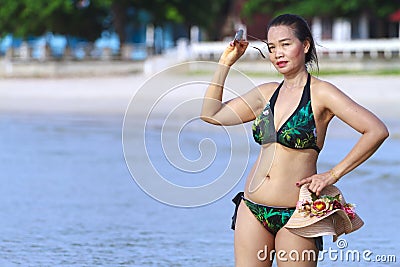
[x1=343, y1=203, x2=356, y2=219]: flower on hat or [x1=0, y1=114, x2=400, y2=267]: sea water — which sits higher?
[x1=343, y1=203, x2=356, y2=219]: flower on hat

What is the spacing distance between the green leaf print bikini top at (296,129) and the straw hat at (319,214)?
0.19 meters

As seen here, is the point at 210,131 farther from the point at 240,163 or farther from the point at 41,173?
the point at 240,163

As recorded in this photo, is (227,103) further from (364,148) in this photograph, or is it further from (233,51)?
(364,148)

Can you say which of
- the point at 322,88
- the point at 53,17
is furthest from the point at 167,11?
the point at 322,88

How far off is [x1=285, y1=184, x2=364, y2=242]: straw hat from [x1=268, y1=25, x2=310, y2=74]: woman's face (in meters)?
0.51

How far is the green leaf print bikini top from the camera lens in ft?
15.2

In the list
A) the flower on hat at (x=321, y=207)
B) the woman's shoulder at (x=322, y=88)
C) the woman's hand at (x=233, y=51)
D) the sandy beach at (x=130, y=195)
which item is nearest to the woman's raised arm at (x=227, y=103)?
the woman's hand at (x=233, y=51)

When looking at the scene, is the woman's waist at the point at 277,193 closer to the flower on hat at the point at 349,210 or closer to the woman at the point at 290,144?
the woman at the point at 290,144

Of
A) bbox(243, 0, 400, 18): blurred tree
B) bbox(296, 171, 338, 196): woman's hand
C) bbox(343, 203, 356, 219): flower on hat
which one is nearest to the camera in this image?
bbox(296, 171, 338, 196): woman's hand

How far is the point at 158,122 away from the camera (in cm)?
2000

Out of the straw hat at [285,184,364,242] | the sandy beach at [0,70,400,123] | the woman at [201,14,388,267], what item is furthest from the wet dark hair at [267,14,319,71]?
the sandy beach at [0,70,400,123]

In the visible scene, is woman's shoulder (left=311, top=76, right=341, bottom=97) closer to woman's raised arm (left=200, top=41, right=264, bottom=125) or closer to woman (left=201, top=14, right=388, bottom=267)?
woman (left=201, top=14, right=388, bottom=267)

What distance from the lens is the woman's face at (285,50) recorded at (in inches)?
184

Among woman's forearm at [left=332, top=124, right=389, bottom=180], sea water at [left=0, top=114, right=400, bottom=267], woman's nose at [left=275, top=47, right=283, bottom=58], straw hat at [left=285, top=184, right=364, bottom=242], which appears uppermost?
woman's nose at [left=275, top=47, right=283, bottom=58]
